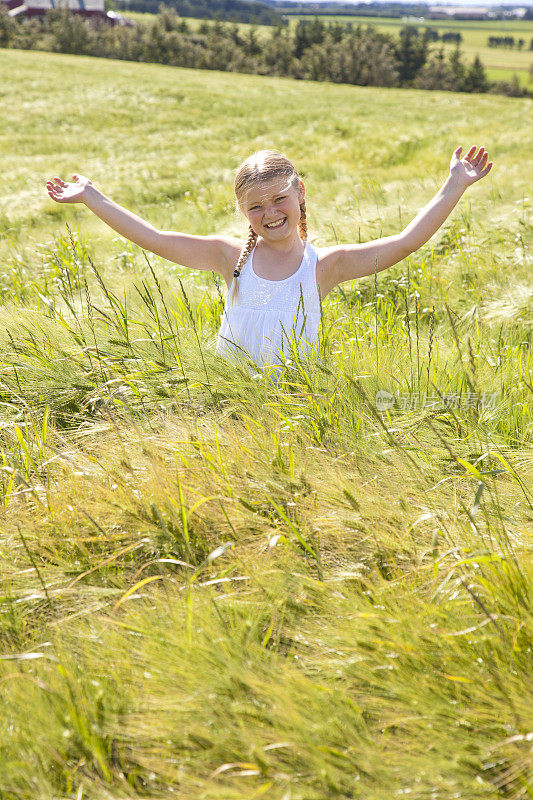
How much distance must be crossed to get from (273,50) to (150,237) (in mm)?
73410

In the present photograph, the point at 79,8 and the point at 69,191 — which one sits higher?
the point at 79,8

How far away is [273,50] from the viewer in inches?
2633

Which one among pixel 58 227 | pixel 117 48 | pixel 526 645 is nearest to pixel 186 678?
pixel 526 645

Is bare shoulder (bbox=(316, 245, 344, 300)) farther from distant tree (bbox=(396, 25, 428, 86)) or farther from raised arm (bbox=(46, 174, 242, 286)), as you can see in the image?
distant tree (bbox=(396, 25, 428, 86))

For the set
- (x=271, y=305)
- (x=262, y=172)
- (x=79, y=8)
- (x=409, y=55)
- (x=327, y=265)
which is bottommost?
(x=271, y=305)

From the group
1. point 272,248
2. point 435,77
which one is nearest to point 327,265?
point 272,248

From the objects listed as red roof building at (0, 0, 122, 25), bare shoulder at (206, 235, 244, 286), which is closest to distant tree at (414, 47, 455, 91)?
red roof building at (0, 0, 122, 25)

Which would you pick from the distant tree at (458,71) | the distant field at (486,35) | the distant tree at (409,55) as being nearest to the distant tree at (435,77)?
the distant tree at (458,71)

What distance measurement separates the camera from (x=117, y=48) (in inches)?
2282

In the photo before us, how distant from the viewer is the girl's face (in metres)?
2.81

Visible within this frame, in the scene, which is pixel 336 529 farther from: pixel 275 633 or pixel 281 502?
pixel 275 633

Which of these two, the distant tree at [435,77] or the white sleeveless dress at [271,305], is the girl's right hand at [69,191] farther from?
the distant tree at [435,77]

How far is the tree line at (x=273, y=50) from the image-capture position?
56.3 m

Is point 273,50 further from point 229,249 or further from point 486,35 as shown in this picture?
point 486,35
